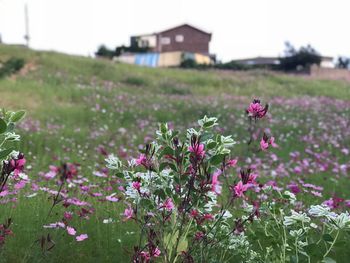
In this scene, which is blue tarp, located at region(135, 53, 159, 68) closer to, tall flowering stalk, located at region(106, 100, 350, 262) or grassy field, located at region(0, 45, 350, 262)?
grassy field, located at region(0, 45, 350, 262)

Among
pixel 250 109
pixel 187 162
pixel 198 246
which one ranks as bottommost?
pixel 198 246

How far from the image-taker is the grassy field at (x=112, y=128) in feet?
12.6

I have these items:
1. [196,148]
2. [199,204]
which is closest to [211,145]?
[196,148]

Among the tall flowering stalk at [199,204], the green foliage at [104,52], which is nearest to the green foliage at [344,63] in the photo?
the green foliage at [104,52]

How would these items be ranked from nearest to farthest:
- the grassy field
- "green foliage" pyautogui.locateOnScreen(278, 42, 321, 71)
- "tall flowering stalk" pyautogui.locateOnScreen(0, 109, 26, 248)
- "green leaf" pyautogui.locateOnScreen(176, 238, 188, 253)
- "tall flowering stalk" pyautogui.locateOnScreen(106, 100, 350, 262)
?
"tall flowering stalk" pyautogui.locateOnScreen(0, 109, 26, 248), "tall flowering stalk" pyautogui.locateOnScreen(106, 100, 350, 262), "green leaf" pyautogui.locateOnScreen(176, 238, 188, 253), the grassy field, "green foliage" pyautogui.locateOnScreen(278, 42, 321, 71)

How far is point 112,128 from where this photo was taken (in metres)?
11.6

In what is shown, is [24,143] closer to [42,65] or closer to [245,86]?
[42,65]

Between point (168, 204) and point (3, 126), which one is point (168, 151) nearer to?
point (168, 204)

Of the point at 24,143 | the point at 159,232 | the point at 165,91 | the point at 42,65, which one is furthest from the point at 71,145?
the point at 42,65

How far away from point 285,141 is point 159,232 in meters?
8.25

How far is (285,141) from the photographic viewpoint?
10.7 m

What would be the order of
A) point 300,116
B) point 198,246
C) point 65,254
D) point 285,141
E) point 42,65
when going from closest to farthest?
point 198,246 < point 65,254 < point 285,141 < point 300,116 < point 42,65

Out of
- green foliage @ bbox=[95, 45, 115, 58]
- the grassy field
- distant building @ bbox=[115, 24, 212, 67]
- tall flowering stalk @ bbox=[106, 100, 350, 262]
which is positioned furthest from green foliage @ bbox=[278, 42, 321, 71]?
tall flowering stalk @ bbox=[106, 100, 350, 262]

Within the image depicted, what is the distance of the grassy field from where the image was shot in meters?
3.84
